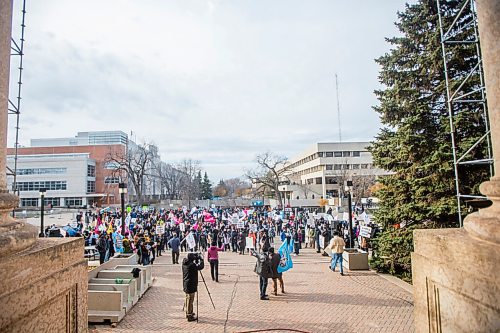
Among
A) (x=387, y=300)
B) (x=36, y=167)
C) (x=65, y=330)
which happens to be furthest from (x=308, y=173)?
(x=65, y=330)

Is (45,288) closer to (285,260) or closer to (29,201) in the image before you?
(285,260)

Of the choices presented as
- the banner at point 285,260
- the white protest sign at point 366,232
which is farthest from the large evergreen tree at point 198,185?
the banner at point 285,260

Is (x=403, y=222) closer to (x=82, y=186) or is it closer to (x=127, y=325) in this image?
(x=127, y=325)

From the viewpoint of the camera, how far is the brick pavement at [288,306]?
8.31m

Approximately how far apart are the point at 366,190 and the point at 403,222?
48.2 metres

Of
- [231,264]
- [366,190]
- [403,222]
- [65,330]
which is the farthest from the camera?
[366,190]

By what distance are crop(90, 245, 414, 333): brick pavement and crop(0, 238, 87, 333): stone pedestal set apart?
4.57 m

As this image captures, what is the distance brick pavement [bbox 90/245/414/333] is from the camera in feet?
27.3

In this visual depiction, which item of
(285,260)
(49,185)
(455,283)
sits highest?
(49,185)

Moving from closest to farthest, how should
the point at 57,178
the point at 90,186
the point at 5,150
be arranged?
the point at 5,150
the point at 57,178
the point at 90,186

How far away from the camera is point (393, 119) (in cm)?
1550

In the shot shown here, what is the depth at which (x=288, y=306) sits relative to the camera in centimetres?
989

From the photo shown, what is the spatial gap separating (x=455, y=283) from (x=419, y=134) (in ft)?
38.4

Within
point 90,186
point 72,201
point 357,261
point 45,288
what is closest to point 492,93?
point 45,288
